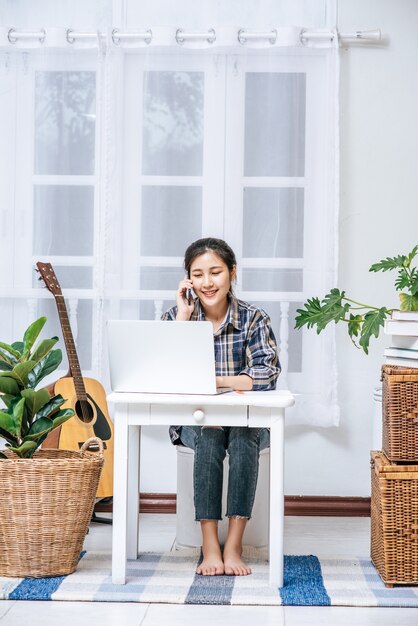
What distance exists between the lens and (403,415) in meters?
2.67

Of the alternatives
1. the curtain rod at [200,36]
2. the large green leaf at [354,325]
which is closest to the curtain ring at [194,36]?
the curtain rod at [200,36]

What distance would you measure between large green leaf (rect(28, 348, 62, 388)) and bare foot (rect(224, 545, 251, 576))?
765 millimetres

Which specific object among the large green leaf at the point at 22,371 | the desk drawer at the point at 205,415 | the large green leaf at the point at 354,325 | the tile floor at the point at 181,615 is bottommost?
the tile floor at the point at 181,615

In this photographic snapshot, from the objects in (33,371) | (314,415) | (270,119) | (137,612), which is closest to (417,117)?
(270,119)

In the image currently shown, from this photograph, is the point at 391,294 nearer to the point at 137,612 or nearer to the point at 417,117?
the point at 417,117

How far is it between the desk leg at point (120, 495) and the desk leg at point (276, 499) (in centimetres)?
42

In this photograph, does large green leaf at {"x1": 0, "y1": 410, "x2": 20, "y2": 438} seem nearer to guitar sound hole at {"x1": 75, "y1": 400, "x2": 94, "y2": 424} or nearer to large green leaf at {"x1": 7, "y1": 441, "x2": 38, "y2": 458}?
large green leaf at {"x1": 7, "y1": 441, "x2": 38, "y2": 458}

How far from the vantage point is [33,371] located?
2.81 metres

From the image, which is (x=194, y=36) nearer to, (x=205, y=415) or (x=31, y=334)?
(x=31, y=334)

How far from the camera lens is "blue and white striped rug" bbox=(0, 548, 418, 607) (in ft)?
8.14

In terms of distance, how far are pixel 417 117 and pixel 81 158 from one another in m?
1.38

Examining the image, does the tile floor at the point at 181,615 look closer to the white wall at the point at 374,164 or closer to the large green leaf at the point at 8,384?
the large green leaf at the point at 8,384

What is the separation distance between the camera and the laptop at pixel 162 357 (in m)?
2.58

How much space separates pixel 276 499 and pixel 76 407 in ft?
3.55
